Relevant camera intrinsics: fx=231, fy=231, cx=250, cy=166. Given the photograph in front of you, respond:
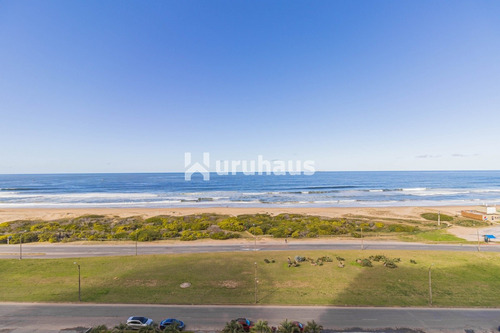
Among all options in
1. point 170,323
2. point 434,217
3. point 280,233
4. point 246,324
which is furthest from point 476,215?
point 170,323

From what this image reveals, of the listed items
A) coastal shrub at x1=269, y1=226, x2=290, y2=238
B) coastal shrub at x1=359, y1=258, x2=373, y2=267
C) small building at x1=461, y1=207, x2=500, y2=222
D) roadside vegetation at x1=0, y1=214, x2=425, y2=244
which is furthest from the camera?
small building at x1=461, y1=207, x2=500, y2=222

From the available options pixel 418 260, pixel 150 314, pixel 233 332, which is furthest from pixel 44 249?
pixel 418 260

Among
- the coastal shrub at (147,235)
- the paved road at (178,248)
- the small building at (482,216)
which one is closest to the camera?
the paved road at (178,248)

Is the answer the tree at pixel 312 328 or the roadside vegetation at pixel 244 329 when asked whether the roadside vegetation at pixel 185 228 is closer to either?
the roadside vegetation at pixel 244 329

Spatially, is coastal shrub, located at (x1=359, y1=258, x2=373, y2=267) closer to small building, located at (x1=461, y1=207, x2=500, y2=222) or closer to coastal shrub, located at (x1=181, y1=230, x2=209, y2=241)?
coastal shrub, located at (x1=181, y1=230, x2=209, y2=241)

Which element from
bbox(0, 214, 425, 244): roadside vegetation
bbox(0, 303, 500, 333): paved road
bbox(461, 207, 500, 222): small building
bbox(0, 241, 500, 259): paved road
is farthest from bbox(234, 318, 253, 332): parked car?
bbox(461, 207, 500, 222): small building

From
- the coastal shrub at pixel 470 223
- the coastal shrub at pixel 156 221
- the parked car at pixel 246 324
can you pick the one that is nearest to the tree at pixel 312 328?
the parked car at pixel 246 324

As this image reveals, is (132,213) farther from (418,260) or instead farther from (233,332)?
(418,260)
